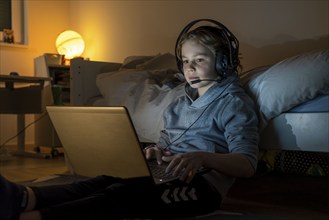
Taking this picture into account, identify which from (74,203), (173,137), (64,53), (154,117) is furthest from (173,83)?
(64,53)

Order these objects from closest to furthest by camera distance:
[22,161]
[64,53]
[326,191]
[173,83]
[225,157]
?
[225,157] → [326,191] → [173,83] → [22,161] → [64,53]

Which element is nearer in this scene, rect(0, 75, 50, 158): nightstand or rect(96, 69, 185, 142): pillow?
rect(96, 69, 185, 142): pillow

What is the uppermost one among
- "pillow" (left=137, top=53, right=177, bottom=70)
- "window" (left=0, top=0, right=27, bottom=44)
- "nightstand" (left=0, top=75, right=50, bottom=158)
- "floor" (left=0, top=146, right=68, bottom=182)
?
"window" (left=0, top=0, right=27, bottom=44)

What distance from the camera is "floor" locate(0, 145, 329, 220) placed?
1.18 metres

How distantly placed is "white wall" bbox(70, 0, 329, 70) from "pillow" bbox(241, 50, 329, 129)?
0.83 m

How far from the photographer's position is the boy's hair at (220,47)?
1205 millimetres

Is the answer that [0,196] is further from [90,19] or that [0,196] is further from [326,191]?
[90,19]

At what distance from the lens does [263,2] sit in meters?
2.28

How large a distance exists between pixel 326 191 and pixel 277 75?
1.93ft

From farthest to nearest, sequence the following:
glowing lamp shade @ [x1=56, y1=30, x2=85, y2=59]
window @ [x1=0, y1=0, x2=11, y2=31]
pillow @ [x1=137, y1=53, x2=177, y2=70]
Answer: window @ [x1=0, y1=0, x2=11, y2=31]
glowing lamp shade @ [x1=56, y1=30, x2=85, y2=59]
pillow @ [x1=137, y1=53, x2=177, y2=70]

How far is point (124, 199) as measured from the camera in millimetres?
844

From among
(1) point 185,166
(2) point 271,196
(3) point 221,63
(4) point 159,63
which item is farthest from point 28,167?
(1) point 185,166

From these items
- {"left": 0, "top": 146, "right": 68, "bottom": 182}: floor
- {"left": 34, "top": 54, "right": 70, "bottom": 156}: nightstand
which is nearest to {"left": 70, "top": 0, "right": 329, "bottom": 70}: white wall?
{"left": 34, "top": 54, "right": 70, "bottom": 156}: nightstand

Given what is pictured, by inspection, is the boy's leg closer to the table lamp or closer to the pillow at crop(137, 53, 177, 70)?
the pillow at crop(137, 53, 177, 70)
